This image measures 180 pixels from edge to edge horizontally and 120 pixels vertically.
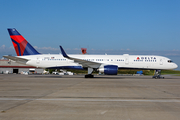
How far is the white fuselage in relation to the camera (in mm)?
29875

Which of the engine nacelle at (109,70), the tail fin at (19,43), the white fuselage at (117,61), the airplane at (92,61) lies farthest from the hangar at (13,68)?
the engine nacelle at (109,70)

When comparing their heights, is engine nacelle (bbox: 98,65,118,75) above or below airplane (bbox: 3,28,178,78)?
below

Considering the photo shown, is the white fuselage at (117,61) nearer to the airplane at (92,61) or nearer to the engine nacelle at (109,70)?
the airplane at (92,61)

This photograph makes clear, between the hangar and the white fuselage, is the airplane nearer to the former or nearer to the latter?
the white fuselage

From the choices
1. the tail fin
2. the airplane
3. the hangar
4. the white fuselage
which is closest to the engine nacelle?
the airplane

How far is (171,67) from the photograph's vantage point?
30172 mm

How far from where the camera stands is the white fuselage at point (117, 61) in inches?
1176

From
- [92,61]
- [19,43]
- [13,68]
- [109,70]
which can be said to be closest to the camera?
[109,70]

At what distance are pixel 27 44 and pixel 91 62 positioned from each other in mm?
10796

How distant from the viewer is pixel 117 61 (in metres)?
29.8

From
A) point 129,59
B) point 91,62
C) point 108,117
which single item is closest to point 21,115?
point 108,117

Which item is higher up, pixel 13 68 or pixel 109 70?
pixel 13 68

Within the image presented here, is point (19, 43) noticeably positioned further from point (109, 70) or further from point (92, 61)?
point (109, 70)

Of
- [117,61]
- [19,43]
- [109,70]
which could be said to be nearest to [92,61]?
[109,70]
